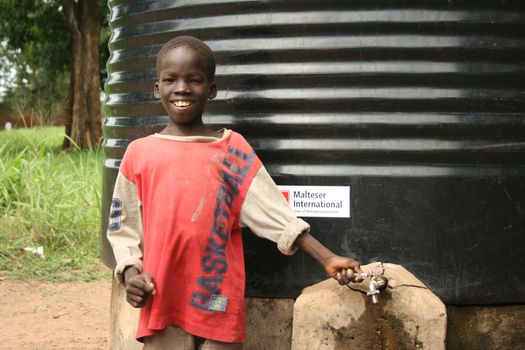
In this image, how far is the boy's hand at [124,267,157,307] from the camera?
2.19 meters

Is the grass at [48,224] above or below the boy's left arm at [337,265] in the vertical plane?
above

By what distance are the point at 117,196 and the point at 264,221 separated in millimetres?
437

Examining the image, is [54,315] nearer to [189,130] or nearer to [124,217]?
[124,217]

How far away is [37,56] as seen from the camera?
69.7ft

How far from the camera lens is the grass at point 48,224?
5.59m

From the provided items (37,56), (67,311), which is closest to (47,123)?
(67,311)

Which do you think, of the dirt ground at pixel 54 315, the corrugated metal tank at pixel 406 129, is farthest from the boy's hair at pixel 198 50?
the dirt ground at pixel 54 315

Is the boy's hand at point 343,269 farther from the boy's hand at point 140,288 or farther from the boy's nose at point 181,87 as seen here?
the boy's nose at point 181,87

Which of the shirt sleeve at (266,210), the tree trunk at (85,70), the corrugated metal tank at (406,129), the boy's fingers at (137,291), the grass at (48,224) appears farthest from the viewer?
the tree trunk at (85,70)

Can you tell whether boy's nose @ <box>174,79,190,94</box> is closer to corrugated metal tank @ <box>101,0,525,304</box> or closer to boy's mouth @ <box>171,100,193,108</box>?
boy's mouth @ <box>171,100,193,108</box>

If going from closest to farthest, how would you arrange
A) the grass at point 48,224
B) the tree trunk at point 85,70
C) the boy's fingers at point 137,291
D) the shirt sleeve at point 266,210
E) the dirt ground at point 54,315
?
1. the boy's fingers at point 137,291
2. the shirt sleeve at point 266,210
3. the dirt ground at point 54,315
4. the grass at point 48,224
5. the tree trunk at point 85,70

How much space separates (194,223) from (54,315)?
8.68 ft

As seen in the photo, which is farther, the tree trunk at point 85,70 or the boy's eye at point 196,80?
the tree trunk at point 85,70

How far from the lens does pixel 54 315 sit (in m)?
4.62
